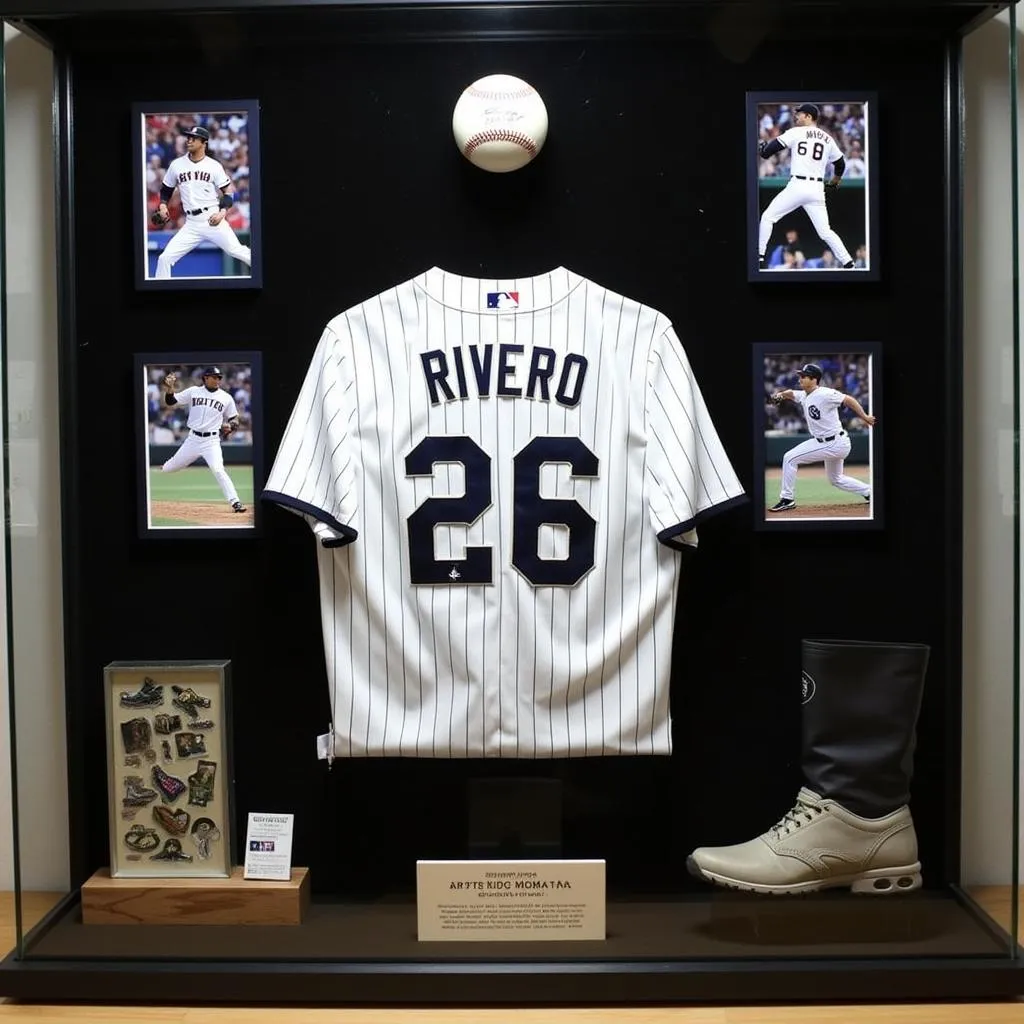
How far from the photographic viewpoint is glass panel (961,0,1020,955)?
1.88 metres

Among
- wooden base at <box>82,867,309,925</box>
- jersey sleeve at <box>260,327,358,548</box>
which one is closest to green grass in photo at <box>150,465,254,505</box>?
jersey sleeve at <box>260,327,358,548</box>

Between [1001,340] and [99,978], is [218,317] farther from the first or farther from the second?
[1001,340]

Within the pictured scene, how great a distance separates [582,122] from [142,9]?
31.4 inches

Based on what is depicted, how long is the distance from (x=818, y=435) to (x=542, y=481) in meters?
0.54

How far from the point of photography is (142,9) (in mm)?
1891

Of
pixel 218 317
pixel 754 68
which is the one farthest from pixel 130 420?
pixel 754 68

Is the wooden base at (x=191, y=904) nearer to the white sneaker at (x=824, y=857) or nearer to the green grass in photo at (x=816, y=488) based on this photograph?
the white sneaker at (x=824, y=857)

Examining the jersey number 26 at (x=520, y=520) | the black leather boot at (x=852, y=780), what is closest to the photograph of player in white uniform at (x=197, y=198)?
the jersey number 26 at (x=520, y=520)

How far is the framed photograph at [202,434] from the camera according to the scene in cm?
208

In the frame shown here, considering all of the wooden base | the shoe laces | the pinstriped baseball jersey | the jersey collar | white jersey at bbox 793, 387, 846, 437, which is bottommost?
the wooden base

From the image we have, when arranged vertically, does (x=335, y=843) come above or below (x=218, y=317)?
→ below

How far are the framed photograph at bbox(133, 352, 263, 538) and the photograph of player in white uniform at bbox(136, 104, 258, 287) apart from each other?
0.16 metres

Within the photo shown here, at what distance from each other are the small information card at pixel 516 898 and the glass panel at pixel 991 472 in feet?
2.39

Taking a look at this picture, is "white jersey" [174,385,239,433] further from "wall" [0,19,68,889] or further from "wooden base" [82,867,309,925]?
"wooden base" [82,867,309,925]
